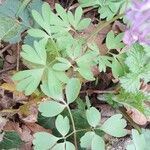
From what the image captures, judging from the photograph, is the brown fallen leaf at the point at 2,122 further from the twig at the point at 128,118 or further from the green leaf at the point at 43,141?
the twig at the point at 128,118

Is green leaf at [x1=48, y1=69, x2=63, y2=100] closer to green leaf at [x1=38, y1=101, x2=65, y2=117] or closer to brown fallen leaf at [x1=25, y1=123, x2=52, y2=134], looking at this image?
green leaf at [x1=38, y1=101, x2=65, y2=117]

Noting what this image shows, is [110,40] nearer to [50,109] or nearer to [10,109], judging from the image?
[50,109]

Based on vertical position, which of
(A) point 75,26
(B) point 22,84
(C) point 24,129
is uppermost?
(A) point 75,26

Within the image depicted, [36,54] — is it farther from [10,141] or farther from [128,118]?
[128,118]

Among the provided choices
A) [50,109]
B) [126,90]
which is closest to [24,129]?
[50,109]

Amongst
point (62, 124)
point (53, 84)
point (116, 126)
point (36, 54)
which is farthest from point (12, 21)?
point (116, 126)

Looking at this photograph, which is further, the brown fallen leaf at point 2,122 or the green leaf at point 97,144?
the brown fallen leaf at point 2,122

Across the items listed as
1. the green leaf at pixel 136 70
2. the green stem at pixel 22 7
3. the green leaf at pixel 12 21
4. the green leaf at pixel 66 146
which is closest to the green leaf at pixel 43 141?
the green leaf at pixel 66 146
